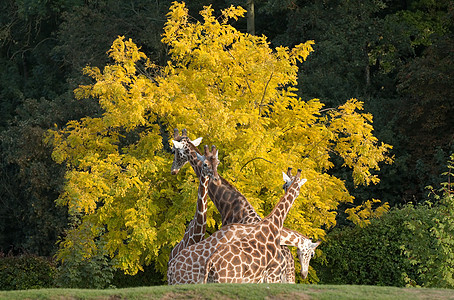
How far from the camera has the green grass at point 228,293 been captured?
10734 mm

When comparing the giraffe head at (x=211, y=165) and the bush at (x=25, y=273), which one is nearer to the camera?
the giraffe head at (x=211, y=165)

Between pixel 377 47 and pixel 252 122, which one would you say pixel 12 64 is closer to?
pixel 377 47

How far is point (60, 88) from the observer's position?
34.9 m

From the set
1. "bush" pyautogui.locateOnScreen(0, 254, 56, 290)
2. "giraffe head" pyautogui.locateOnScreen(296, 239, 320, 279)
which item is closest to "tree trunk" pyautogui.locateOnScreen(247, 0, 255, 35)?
"bush" pyautogui.locateOnScreen(0, 254, 56, 290)

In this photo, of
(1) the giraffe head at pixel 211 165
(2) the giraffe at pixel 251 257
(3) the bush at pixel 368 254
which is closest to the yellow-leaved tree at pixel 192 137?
(3) the bush at pixel 368 254

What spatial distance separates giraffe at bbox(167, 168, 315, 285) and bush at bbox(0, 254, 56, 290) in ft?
25.0

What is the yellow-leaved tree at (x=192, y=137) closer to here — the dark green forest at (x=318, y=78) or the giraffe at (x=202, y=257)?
the giraffe at (x=202, y=257)

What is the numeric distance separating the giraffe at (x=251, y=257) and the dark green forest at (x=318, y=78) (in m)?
11.2

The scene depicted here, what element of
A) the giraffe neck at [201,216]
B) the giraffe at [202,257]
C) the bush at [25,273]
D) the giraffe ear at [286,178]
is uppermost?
the giraffe ear at [286,178]

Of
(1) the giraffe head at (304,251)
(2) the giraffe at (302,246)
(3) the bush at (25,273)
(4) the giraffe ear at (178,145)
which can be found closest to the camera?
(2) the giraffe at (302,246)

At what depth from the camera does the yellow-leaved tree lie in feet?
54.1

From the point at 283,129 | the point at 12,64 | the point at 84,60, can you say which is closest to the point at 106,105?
the point at 283,129

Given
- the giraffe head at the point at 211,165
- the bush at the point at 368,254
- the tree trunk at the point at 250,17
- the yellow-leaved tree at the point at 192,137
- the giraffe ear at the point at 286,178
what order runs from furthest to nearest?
the tree trunk at the point at 250,17, the bush at the point at 368,254, the yellow-leaved tree at the point at 192,137, the giraffe ear at the point at 286,178, the giraffe head at the point at 211,165

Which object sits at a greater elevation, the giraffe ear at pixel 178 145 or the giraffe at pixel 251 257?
the giraffe ear at pixel 178 145
